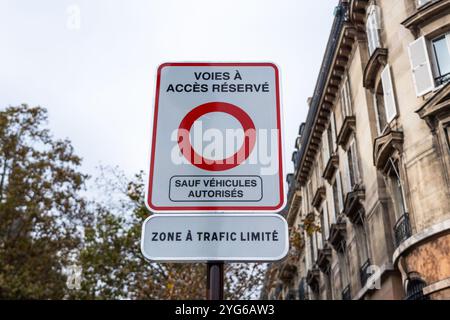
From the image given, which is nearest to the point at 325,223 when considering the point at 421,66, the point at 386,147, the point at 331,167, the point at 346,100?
the point at 331,167

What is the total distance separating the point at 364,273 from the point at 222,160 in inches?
651

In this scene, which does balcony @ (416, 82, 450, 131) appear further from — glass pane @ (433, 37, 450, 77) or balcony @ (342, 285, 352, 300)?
balcony @ (342, 285, 352, 300)

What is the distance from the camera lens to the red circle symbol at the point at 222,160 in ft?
9.64

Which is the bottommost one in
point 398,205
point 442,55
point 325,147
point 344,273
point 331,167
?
point 344,273

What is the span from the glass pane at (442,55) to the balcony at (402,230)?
424cm

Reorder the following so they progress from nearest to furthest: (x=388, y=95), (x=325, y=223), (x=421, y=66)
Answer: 1. (x=421, y=66)
2. (x=388, y=95)
3. (x=325, y=223)

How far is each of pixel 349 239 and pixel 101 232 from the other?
389 inches

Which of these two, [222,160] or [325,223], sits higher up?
[325,223]

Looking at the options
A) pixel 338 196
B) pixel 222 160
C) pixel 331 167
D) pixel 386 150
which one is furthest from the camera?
pixel 331 167

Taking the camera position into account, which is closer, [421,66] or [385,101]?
[421,66]

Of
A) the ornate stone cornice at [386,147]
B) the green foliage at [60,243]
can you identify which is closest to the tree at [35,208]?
the green foliage at [60,243]

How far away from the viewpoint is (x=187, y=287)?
17.3 meters

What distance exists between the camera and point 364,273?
1820 cm

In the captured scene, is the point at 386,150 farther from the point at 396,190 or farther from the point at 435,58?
the point at 435,58
